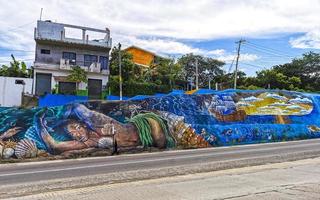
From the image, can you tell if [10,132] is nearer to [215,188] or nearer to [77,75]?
[215,188]

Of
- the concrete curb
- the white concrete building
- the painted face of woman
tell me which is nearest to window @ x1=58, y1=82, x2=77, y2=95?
the white concrete building

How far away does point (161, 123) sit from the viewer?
22.1 metres

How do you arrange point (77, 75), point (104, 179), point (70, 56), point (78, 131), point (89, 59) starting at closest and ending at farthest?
point (104, 179), point (78, 131), point (77, 75), point (70, 56), point (89, 59)

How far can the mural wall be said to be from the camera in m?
18.6

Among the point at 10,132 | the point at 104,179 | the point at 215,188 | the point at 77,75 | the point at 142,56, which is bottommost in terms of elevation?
the point at 104,179

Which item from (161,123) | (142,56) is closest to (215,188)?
(161,123)

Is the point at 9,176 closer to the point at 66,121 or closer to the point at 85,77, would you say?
the point at 66,121

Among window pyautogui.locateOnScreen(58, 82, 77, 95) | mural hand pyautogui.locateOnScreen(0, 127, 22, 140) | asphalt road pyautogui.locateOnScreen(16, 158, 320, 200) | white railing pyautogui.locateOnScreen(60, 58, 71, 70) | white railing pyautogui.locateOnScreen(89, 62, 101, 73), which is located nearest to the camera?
asphalt road pyautogui.locateOnScreen(16, 158, 320, 200)

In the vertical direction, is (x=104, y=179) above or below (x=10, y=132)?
below

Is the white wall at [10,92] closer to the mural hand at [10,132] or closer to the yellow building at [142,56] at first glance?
the yellow building at [142,56]

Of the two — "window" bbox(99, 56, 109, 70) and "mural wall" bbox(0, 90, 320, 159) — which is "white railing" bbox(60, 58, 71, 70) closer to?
"window" bbox(99, 56, 109, 70)

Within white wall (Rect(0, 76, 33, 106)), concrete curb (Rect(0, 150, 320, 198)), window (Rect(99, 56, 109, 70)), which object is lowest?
concrete curb (Rect(0, 150, 320, 198))

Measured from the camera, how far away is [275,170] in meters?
12.0

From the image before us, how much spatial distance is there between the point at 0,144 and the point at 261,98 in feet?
52.7
